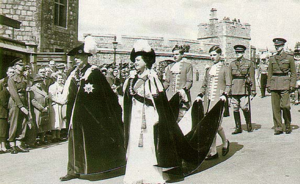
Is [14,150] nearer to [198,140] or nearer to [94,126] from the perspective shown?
[94,126]

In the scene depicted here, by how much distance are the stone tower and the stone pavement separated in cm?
3808

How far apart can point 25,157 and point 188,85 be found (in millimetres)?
3470

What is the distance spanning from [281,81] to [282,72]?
22cm

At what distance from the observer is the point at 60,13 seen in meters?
22.2

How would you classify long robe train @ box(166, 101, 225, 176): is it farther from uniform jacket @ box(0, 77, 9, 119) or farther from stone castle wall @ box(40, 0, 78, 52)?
stone castle wall @ box(40, 0, 78, 52)

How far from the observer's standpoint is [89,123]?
18.4ft

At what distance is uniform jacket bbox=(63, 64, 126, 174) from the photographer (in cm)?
555

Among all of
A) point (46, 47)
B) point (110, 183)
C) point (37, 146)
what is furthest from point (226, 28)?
point (110, 183)

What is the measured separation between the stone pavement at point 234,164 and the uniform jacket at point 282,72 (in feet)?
3.76

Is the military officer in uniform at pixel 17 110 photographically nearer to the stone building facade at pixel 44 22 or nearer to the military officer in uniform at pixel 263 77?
the stone building facade at pixel 44 22

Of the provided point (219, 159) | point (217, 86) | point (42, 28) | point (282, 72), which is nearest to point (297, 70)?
point (282, 72)

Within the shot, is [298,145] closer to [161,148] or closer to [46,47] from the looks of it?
[161,148]

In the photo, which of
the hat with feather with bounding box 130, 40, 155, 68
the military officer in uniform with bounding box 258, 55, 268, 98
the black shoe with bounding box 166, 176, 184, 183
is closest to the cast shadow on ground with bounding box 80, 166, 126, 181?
the black shoe with bounding box 166, 176, 184, 183

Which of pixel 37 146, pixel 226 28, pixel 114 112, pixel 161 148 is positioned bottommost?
pixel 37 146
